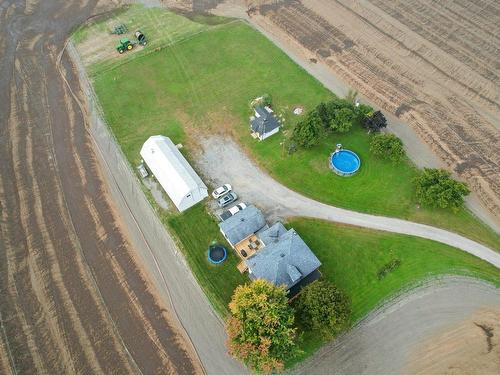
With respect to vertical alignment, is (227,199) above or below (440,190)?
above

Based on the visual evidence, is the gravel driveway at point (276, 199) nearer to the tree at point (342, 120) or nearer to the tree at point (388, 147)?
the tree at point (388, 147)

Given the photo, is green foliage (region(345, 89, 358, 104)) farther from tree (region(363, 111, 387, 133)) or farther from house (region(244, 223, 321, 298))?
house (region(244, 223, 321, 298))

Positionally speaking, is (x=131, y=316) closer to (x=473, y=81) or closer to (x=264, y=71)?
(x=264, y=71)

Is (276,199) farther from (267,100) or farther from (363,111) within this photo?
(363,111)

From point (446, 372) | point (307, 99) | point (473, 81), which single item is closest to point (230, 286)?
point (446, 372)

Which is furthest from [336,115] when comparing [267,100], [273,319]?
[273,319]

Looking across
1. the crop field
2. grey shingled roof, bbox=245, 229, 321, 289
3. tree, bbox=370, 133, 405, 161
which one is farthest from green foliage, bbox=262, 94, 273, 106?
grey shingled roof, bbox=245, 229, 321, 289
